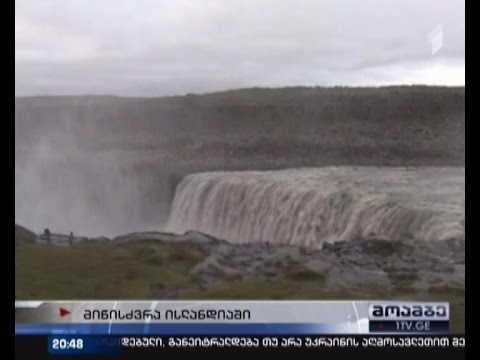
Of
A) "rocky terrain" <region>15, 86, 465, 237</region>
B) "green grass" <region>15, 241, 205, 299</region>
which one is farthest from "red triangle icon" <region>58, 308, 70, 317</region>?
"rocky terrain" <region>15, 86, 465, 237</region>

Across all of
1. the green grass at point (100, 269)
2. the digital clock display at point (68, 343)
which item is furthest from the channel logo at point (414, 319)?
the digital clock display at point (68, 343)

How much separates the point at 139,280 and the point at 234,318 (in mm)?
791

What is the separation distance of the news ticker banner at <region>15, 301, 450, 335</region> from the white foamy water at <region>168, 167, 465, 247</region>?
75cm

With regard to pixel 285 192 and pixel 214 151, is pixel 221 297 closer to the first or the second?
pixel 285 192

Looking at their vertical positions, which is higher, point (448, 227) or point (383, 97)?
point (383, 97)

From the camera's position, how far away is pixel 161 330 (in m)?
3.93

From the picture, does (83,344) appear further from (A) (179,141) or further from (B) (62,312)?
(A) (179,141)

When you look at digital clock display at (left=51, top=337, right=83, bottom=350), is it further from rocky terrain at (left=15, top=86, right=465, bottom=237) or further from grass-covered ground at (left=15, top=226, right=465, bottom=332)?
rocky terrain at (left=15, top=86, right=465, bottom=237)

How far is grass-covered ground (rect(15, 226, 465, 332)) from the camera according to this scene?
407 centimetres

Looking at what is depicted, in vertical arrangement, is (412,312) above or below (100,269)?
below

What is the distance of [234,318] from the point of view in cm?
394

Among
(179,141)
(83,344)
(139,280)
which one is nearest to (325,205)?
(179,141)
